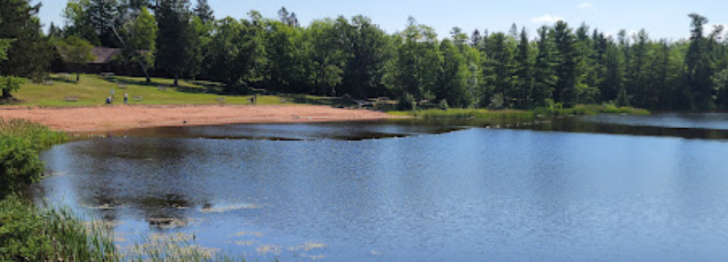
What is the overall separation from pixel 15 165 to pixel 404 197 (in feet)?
53.3

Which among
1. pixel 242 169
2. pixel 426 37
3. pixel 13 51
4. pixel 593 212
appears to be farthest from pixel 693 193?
pixel 426 37

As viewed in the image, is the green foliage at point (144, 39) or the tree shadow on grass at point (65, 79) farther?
the green foliage at point (144, 39)

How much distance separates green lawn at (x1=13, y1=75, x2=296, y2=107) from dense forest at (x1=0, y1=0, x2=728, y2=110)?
5.39m

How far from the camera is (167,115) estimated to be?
75625mm

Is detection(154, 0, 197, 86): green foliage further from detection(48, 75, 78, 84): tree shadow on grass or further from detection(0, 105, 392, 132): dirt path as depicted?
detection(0, 105, 392, 132): dirt path

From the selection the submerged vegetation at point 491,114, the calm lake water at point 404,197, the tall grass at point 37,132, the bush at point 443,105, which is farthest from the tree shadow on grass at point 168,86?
the tall grass at point 37,132

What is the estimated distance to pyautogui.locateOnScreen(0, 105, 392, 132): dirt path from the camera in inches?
2466

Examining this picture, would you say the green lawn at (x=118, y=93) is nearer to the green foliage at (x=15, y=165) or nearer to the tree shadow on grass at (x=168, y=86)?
the tree shadow on grass at (x=168, y=86)

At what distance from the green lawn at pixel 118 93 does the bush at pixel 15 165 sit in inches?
2141

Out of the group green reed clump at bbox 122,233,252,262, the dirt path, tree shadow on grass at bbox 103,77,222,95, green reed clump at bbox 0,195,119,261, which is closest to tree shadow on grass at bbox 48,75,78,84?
tree shadow on grass at bbox 103,77,222,95

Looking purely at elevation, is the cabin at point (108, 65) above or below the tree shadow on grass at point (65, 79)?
above

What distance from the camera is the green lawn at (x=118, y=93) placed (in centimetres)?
8206

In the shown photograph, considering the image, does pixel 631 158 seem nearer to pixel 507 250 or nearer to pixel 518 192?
pixel 518 192

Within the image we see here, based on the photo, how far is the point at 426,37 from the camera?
117m
